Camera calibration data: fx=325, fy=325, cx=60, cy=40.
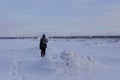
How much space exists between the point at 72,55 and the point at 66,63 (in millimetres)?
751

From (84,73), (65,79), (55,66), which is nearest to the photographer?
(65,79)

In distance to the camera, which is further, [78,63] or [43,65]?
[43,65]

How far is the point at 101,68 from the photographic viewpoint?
15836 mm

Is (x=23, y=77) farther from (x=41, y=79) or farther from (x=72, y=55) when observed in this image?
(x=72, y=55)

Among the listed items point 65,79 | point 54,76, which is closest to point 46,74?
point 54,76

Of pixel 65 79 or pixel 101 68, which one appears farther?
pixel 101 68

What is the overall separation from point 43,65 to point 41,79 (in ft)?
9.86

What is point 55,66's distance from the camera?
15.6 metres

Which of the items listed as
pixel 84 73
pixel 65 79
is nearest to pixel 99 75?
pixel 84 73

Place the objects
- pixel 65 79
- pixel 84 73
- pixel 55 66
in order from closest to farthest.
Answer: pixel 65 79 < pixel 84 73 < pixel 55 66

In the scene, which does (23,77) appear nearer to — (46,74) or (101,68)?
(46,74)

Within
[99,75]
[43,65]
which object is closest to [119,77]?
[99,75]

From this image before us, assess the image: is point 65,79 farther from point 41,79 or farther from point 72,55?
point 72,55

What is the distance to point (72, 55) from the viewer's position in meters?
15.8
